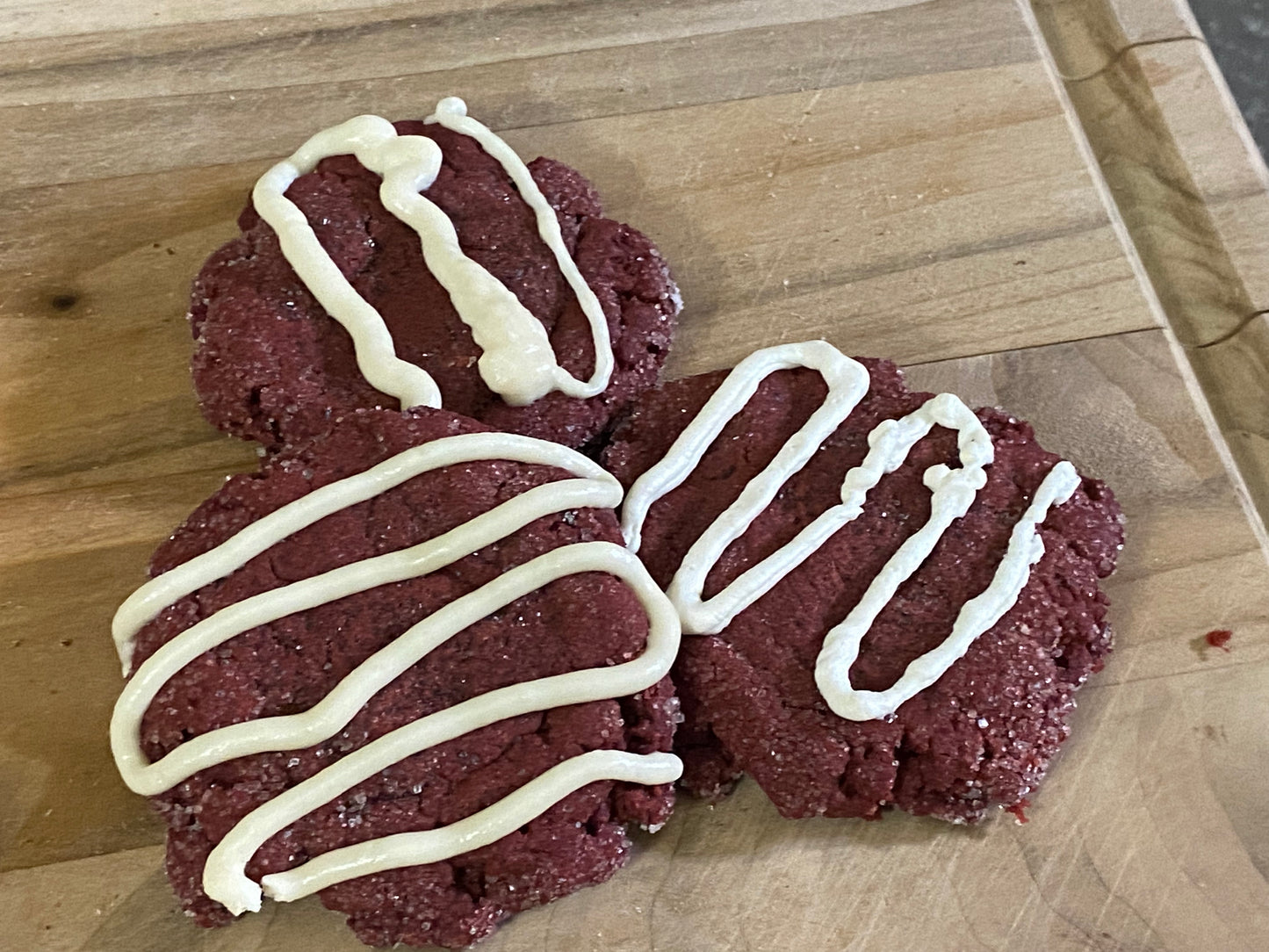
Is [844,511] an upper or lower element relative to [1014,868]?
upper

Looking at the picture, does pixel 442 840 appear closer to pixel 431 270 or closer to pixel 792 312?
pixel 431 270

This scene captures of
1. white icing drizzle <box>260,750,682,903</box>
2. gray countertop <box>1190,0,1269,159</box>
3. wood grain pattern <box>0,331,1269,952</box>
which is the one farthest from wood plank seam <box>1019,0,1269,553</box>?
white icing drizzle <box>260,750,682,903</box>

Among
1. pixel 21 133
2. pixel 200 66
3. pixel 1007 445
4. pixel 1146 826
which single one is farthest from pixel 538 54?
pixel 1146 826

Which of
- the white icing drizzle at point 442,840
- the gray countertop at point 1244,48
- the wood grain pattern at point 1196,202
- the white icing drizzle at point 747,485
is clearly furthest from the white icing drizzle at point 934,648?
the gray countertop at point 1244,48

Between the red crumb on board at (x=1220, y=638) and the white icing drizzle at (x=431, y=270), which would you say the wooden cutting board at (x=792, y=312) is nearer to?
the red crumb on board at (x=1220, y=638)

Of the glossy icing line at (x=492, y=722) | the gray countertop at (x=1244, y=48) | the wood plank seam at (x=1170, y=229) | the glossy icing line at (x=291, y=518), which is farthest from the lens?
the gray countertop at (x=1244, y=48)

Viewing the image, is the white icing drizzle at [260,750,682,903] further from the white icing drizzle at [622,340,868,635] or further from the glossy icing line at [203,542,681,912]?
the white icing drizzle at [622,340,868,635]

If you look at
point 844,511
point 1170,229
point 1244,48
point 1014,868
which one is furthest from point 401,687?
point 1244,48
